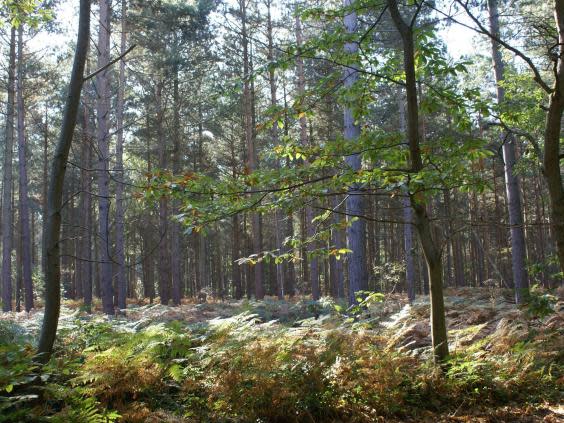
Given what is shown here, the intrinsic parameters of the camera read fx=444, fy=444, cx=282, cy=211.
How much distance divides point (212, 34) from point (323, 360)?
16695 millimetres

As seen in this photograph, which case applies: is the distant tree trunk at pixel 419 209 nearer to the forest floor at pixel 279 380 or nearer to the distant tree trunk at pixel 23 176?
the forest floor at pixel 279 380

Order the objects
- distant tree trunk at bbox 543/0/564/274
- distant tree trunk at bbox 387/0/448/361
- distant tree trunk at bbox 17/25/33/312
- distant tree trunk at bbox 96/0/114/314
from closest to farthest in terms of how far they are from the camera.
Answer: distant tree trunk at bbox 543/0/564/274 → distant tree trunk at bbox 387/0/448/361 → distant tree trunk at bbox 96/0/114/314 → distant tree trunk at bbox 17/25/33/312

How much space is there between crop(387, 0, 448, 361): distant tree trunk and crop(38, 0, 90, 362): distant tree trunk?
3.15 metres

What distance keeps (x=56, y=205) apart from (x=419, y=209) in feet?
12.1

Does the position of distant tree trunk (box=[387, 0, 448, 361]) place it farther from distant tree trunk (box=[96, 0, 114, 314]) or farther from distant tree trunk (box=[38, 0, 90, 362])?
distant tree trunk (box=[96, 0, 114, 314])

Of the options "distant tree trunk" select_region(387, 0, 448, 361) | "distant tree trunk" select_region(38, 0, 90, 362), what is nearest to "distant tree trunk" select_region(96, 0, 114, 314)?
"distant tree trunk" select_region(38, 0, 90, 362)

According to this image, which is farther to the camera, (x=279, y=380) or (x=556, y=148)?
(x=279, y=380)

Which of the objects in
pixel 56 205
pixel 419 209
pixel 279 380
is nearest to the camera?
pixel 56 205

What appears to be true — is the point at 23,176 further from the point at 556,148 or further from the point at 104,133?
the point at 556,148

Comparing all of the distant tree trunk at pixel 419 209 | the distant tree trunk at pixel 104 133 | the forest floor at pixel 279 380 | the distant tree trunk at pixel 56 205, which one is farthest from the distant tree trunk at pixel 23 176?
the distant tree trunk at pixel 419 209

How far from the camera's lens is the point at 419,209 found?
4.78 metres

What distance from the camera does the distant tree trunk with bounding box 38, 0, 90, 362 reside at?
4.23 m

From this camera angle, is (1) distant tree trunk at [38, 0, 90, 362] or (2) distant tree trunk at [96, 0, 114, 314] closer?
(1) distant tree trunk at [38, 0, 90, 362]

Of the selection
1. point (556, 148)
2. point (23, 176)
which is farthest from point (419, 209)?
point (23, 176)
